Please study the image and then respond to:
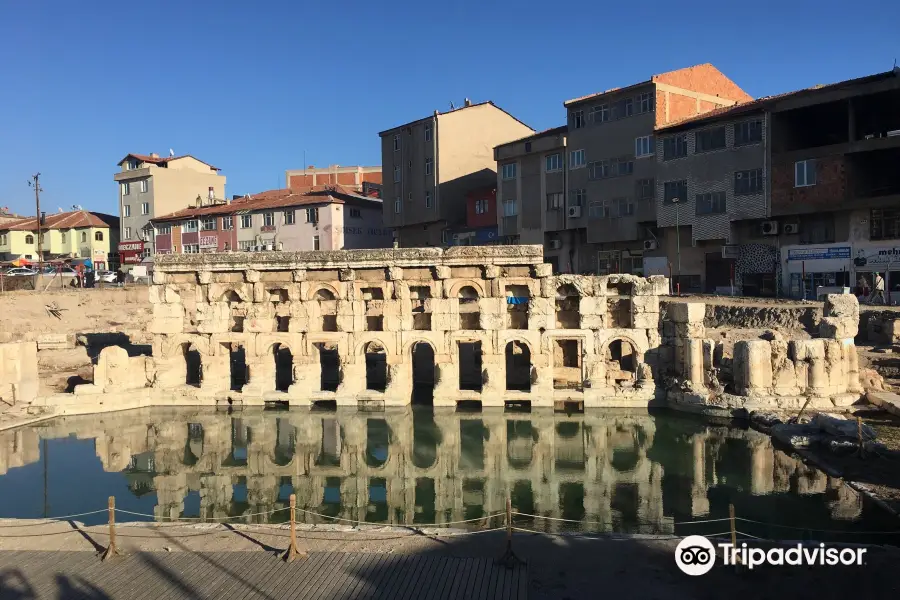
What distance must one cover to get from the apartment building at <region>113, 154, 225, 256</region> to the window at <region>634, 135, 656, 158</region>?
116 feet

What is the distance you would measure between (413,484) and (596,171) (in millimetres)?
25540

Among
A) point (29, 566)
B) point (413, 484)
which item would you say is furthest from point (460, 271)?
point (29, 566)

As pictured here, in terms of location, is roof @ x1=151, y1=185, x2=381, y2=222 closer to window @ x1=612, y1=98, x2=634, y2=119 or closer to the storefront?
window @ x1=612, y1=98, x2=634, y2=119

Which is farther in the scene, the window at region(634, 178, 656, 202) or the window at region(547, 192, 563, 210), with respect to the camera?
the window at region(547, 192, 563, 210)

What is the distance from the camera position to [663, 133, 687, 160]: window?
3500 cm

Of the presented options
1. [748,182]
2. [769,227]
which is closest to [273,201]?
[748,182]

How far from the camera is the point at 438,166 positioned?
4581cm

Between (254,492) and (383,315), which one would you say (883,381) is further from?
(254,492)

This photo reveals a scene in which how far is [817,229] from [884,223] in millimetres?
2751

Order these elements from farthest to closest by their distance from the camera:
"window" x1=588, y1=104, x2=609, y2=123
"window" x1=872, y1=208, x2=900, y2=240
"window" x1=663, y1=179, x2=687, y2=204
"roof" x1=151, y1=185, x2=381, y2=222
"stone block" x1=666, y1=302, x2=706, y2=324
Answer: "roof" x1=151, y1=185, x2=381, y2=222 < "window" x1=588, y1=104, x2=609, y2=123 < "window" x1=663, y1=179, x2=687, y2=204 < "window" x1=872, y1=208, x2=900, y2=240 < "stone block" x1=666, y1=302, x2=706, y2=324

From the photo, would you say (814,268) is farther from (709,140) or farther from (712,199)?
(709,140)

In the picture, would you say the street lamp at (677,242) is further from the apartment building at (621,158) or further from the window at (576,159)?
the window at (576,159)

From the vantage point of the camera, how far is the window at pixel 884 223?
98.2ft

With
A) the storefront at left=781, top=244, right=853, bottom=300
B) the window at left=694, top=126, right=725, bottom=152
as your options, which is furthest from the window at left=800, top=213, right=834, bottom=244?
the window at left=694, top=126, right=725, bottom=152
